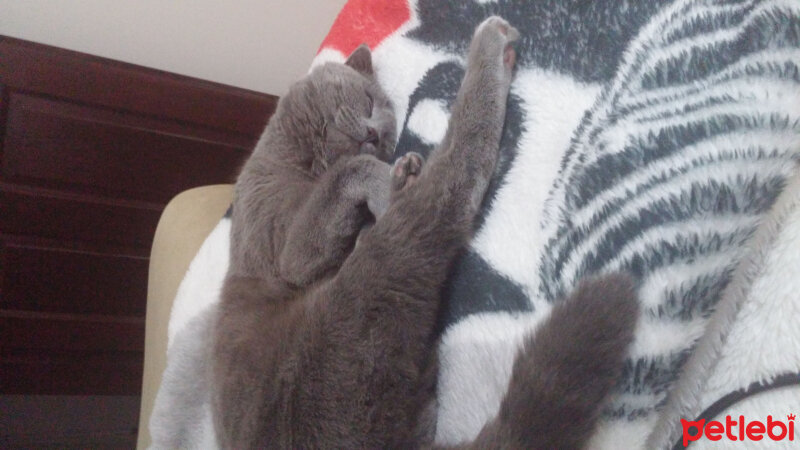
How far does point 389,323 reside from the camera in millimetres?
530

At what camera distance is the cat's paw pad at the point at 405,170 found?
2.02 feet

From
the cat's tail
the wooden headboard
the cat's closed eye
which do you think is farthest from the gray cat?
the wooden headboard

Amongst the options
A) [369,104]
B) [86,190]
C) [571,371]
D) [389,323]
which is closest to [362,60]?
[369,104]

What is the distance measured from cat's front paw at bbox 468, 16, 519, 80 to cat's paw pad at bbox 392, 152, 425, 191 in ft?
0.44

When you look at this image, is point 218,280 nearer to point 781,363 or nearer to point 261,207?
point 261,207

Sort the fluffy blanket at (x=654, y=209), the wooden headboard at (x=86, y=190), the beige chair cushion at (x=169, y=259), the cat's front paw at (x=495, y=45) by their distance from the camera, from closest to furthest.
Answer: the fluffy blanket at (x=654, y=209) → the cat's front paw at (x=495, y=45) → the beige chair cushion at (x=169, y=259) → the wooden headboard at (x=86, y=190)

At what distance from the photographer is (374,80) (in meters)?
0.82

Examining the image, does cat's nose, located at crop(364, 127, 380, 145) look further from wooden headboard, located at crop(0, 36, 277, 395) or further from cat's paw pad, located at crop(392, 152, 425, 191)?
wooden headboard, located at crop(0, 36, 277, 395)

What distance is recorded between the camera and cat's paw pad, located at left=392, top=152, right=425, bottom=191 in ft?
2.02

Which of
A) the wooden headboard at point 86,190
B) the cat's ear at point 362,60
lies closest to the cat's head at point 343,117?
the cat's ear at point 362,60

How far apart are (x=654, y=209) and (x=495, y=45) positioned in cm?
28

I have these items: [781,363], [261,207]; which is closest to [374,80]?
[261,207]

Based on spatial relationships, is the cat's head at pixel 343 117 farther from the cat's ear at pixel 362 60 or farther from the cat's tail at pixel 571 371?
the cat's tail at pixel 571 371

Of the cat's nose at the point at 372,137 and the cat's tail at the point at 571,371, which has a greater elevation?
the cat's nose at the point at 372,137
